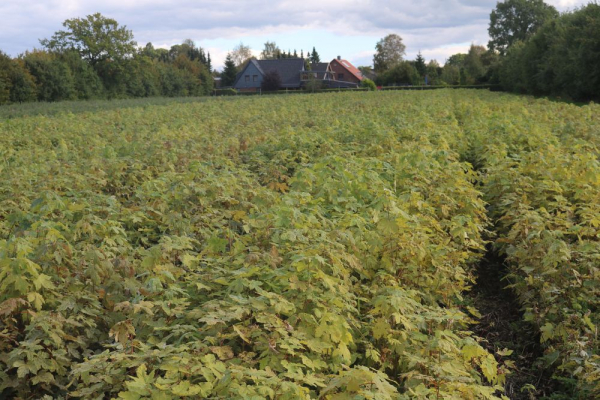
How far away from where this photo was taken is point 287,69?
93.6 meters

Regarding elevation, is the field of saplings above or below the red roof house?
below

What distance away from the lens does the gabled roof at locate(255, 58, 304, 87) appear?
300ft

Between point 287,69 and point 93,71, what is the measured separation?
44824 millimetres

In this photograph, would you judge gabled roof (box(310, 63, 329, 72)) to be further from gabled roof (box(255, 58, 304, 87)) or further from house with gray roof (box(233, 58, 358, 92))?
gabled roof (box(255, 58, 304, 87))

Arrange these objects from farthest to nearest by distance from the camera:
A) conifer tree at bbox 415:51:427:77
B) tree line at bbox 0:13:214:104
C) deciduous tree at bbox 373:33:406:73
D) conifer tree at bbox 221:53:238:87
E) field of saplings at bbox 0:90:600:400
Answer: deciduous tree at bbox 373:33:406:73, conifer tree at bbox 221:53:238:87, conifer tree at bbox 415:51:427:77, tree line at bbox 0:13:214:104, field of saplings at bbox 0:90:600:400

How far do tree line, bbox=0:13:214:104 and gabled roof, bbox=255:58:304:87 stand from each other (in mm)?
20499

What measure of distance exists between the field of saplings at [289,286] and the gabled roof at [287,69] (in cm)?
8463

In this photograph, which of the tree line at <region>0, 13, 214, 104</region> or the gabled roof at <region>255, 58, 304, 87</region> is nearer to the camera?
the tree line at <region>0, 13, 214, 104</region>

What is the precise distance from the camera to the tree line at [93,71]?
42.9m

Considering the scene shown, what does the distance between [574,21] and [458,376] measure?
42868 millimetres

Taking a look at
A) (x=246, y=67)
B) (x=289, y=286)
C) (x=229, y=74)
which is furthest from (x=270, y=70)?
(x=289, y=286)

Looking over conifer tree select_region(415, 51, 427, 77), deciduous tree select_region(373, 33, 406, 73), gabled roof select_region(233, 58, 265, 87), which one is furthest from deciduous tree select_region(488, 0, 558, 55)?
gabled roof select_region(233, 58, 265, 87)

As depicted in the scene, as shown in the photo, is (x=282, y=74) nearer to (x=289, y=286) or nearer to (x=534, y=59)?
(x=534, y=59)

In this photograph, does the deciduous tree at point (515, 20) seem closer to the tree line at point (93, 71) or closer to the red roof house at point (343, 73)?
the red roof house at point (343, 73)
